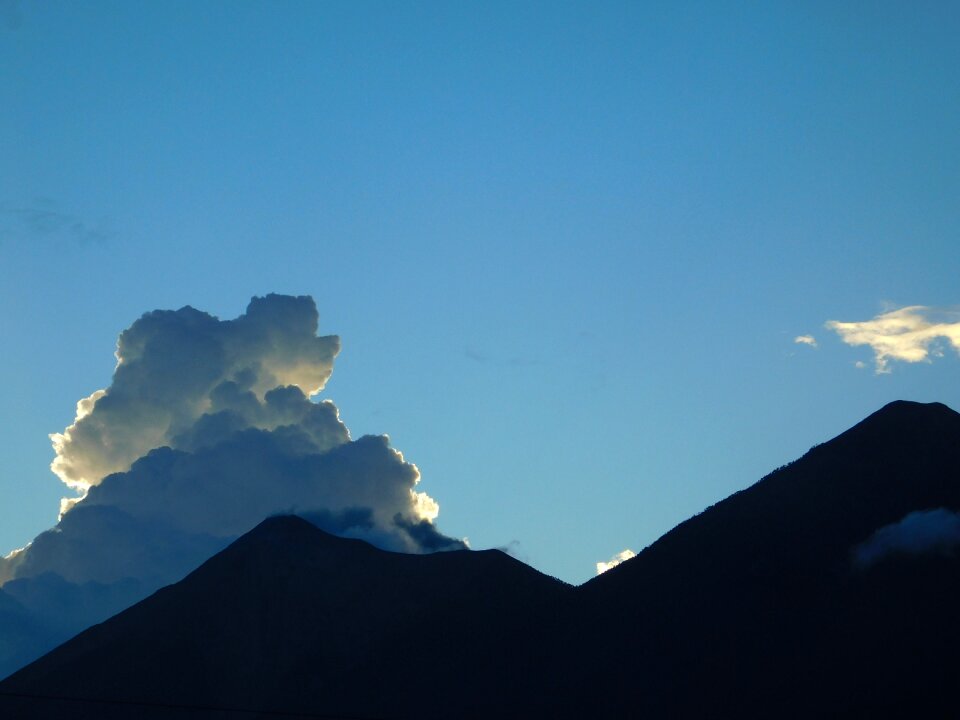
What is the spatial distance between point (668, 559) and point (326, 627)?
38372mm

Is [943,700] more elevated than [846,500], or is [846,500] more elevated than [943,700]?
[846,500]

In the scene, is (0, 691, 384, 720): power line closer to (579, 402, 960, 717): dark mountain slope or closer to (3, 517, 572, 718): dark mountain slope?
(3, 517, 572, 718): dark mountain slope

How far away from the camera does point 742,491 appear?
119750 mm

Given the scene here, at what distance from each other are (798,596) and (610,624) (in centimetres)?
1800

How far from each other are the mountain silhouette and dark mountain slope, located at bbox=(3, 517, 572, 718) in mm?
238

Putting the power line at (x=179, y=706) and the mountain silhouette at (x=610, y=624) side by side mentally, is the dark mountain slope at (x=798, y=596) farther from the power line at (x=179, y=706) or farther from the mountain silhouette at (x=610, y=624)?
the power line at (x=179, y=706)

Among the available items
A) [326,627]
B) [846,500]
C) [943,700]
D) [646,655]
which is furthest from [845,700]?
[326,627]

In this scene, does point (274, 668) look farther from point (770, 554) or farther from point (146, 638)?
point (770, 554)

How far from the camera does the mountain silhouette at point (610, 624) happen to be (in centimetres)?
9475

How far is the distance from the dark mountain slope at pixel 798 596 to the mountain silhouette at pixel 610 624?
7.1 inches

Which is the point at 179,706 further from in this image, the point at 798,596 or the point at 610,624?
the point at 798,596

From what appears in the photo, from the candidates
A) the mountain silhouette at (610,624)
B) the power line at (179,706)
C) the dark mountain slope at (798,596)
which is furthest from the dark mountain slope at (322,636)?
the dark mountain slope at (798,596)

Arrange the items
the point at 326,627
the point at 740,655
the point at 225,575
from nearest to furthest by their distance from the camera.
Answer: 1. the point at 740,655
2. the point at 326,627
3. the point at 225,575

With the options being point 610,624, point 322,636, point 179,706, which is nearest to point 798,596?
point 610,624
